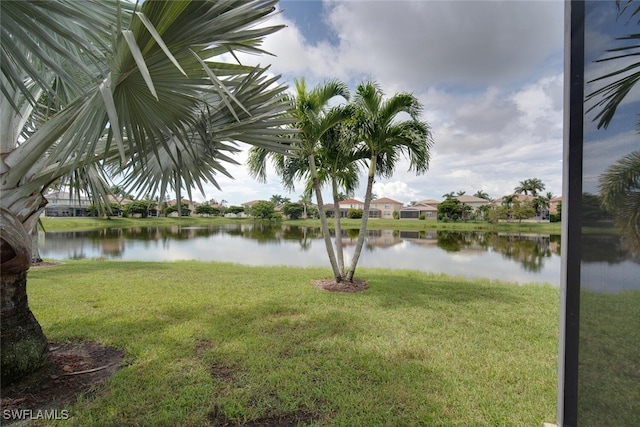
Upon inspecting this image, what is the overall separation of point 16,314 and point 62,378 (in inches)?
24.4

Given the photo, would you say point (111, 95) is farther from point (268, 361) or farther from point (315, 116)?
point (315, 116)

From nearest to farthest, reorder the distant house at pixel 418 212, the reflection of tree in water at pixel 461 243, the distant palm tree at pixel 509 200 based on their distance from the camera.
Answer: the reflection of tree in water at pixel 461 243 → the distant palm tree at pixel 509 200 → the distant house at pixel 418 212

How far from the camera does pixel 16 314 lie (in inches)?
86.7

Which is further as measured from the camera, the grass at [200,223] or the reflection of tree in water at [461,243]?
the grass at [200,223]

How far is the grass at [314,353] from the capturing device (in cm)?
194

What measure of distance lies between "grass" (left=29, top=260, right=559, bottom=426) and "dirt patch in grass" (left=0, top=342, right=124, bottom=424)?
15 cm

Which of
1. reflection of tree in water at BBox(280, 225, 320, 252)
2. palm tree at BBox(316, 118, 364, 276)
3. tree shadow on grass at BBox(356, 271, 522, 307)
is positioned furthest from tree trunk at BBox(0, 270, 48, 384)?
reflection of tree in water at BBox(280, 225, 320, 252)

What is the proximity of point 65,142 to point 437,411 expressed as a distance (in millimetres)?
3023

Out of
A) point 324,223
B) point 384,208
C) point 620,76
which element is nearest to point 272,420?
point 620,76

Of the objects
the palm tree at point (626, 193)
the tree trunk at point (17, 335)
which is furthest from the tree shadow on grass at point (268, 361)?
the palm tree at point (626, 193)

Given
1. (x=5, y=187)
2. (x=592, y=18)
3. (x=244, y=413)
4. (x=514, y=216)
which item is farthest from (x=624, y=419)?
(x=514, y=216)

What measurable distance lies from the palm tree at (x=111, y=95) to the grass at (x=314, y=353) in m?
1.08

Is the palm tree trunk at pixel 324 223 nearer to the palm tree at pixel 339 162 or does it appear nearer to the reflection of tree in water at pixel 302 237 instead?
the palm tree at pixel 339 162

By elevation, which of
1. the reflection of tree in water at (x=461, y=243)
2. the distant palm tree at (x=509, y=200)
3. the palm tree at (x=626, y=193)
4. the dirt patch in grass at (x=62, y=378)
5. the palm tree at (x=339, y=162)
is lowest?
the reflection of tree in water at (x=461, y=243)
